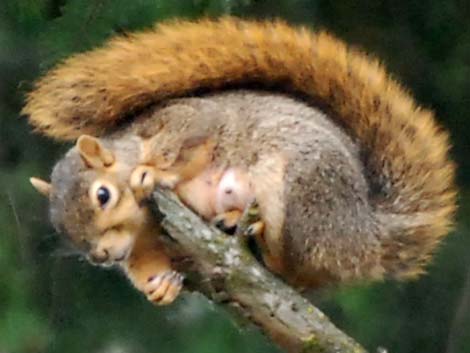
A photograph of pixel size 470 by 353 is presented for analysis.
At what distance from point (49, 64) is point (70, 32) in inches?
2.7

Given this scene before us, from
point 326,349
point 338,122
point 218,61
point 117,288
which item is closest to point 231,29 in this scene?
point 218,61

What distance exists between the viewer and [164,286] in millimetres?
2305

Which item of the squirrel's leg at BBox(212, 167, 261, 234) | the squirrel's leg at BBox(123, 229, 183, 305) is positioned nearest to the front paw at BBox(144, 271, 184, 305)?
the squirrel's leg at BBox(123, 229, 183, 305)

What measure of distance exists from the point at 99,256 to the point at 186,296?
2.87 feet

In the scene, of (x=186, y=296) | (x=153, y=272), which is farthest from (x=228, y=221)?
(x=186, y=296)

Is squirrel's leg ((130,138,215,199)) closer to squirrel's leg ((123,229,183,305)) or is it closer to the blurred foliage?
squirrel's leg ((123,229,183,305))

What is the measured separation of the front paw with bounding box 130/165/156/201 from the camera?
225cm

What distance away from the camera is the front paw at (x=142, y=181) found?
2.25 metres

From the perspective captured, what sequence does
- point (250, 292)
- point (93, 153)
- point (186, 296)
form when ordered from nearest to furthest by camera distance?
point (250, 292)
point (93, 153)
point (186, 296)

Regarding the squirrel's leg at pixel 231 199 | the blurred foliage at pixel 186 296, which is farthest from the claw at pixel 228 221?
the blurred foliage at pixel 186 296

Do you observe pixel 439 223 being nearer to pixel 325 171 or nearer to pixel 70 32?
pixel 325 171

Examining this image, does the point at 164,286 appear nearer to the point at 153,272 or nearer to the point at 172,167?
the point at 153,272

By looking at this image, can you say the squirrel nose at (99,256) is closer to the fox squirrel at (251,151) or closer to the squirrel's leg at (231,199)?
the fox squirrel at (251,151)

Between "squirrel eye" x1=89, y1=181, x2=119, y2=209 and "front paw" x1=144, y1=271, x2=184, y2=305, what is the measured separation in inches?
5.5
